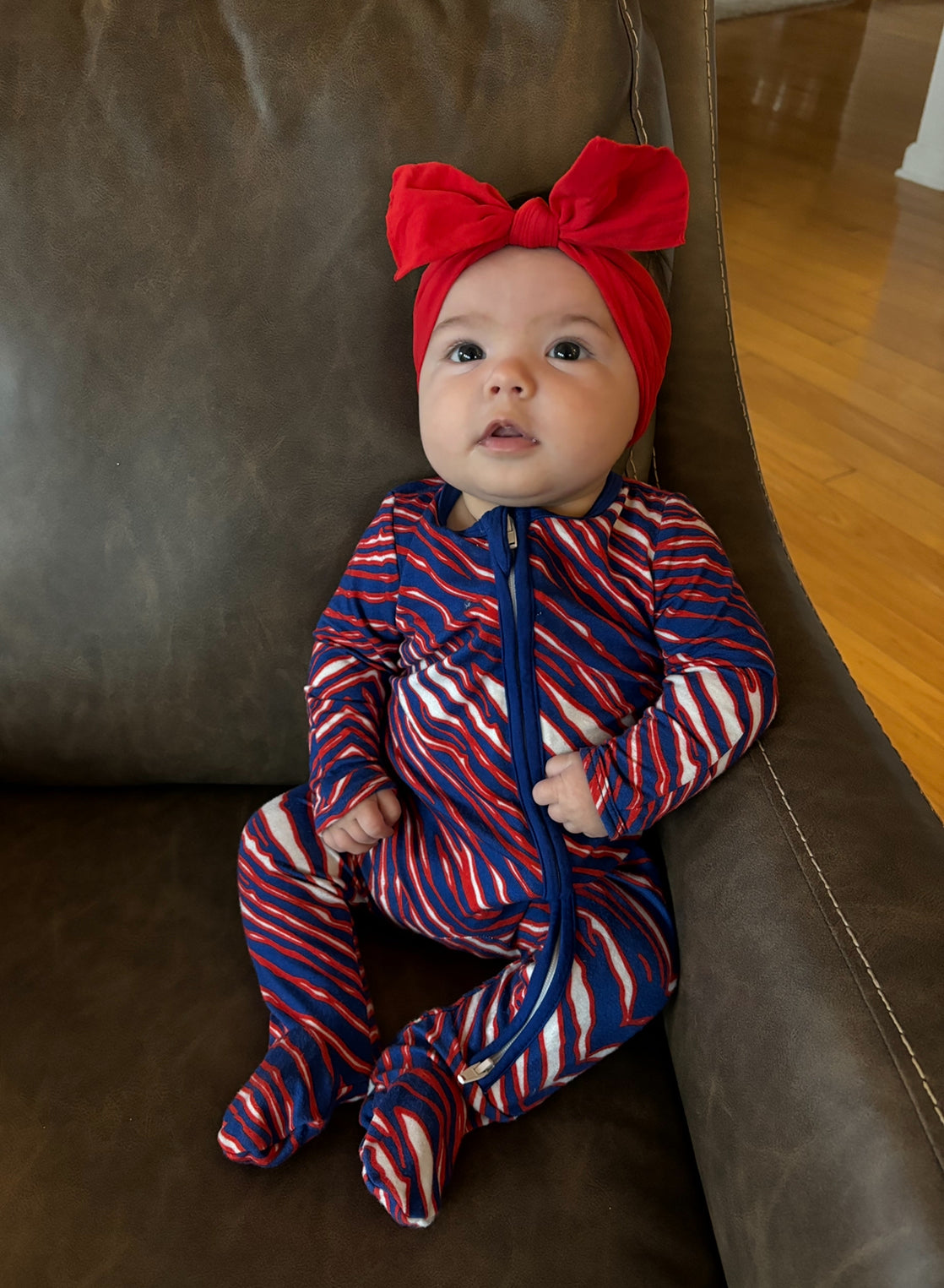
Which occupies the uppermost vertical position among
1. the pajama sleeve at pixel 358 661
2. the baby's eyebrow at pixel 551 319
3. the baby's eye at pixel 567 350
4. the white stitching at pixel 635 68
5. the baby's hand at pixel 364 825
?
the white stitching at pixel 635 68

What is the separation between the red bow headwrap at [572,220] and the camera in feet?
2.92

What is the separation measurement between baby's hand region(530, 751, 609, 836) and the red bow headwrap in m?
0.34

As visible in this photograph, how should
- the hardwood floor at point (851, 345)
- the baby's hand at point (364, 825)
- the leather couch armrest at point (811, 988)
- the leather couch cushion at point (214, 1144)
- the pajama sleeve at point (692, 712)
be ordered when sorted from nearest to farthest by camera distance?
the leather couch armrest at point (811, 988) → the leather couch cushion at point (214, 1144) → the pajama sleeve at point (692, 712) → the baby's hand at point (364, 825) → the hardwood floor at point (851, 345)

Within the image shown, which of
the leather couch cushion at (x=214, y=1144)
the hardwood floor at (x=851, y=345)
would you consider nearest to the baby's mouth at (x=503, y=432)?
the leather couch cushion at (x=214, y=1144)

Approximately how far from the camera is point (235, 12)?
3.17 feet

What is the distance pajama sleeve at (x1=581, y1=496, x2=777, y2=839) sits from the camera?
0.85 metres

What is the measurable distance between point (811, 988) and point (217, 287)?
28.9 inches

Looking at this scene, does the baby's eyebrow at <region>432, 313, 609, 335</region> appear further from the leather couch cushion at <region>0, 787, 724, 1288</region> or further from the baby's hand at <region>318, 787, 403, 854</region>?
the leather couch cushion at <region>0, 787, 724, 1288</region>

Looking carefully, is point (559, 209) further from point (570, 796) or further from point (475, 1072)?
point (475, 1072)

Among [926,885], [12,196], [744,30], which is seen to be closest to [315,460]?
[12,196]

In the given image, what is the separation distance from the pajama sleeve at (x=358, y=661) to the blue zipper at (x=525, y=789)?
11cm

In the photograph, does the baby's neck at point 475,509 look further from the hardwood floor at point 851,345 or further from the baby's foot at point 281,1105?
the hardwood floor at point 851,345

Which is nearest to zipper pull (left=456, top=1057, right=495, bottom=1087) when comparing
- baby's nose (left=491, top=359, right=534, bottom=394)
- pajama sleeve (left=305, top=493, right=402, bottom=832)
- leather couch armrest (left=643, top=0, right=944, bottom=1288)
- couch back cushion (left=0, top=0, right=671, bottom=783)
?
leather couch armrest (left=643, top=0, right=944, bottom=1288)

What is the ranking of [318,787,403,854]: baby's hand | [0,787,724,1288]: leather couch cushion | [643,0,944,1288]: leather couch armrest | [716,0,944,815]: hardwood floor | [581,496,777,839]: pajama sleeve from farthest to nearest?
[716,0,944,815]: hardwood floor < [318,787,403,854]: baby's hand < [581,496,777,839]: pajama sleeve < [0,787,724,1288]: leather couch cushion < [643,0,944,1288]: leather couch armrest
